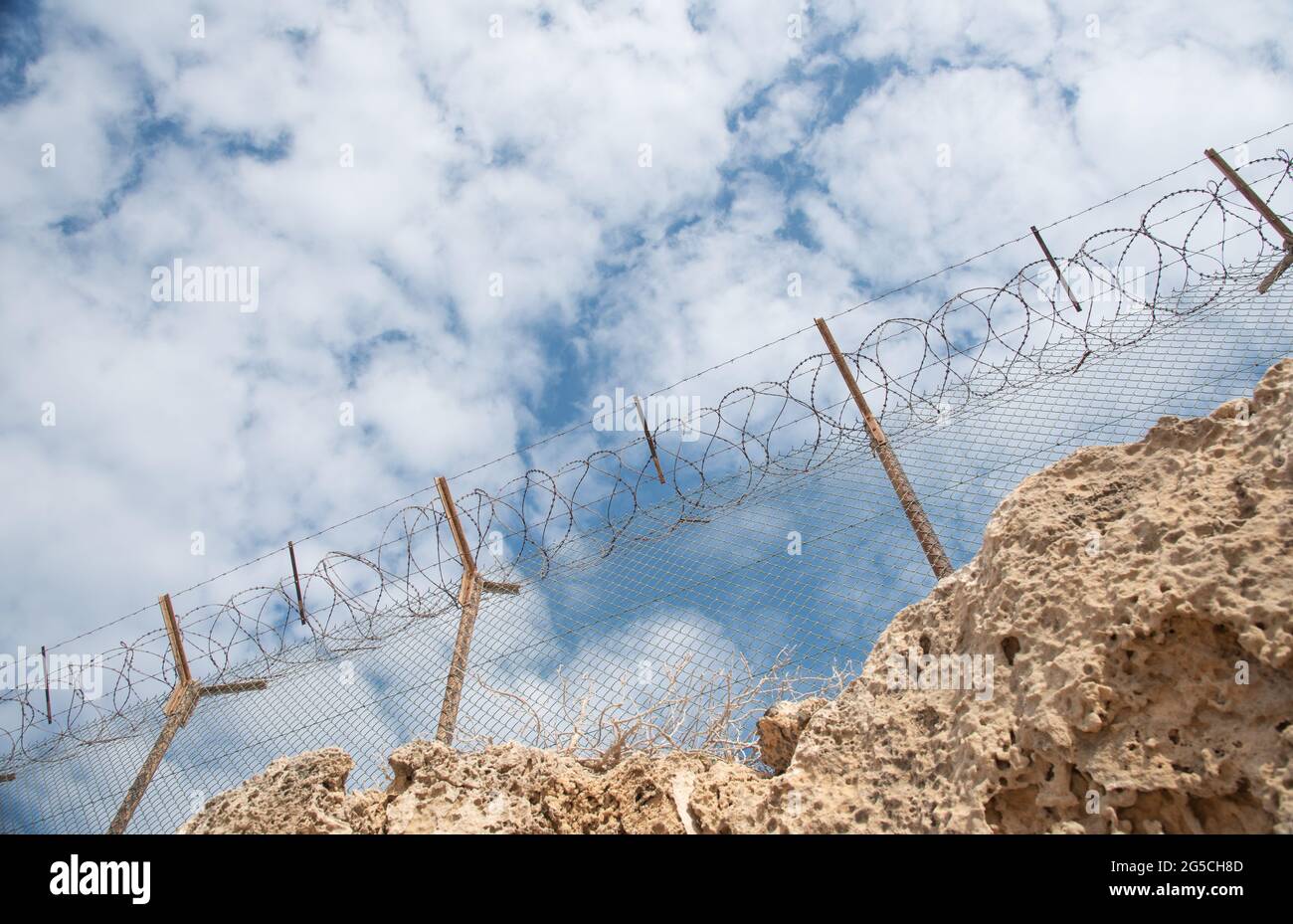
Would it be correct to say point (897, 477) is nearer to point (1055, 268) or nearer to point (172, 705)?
point (1055, 268)

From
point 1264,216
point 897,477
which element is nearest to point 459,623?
point 897,477

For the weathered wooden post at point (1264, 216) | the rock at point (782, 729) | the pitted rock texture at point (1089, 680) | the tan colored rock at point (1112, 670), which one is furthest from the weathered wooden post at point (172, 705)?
the weathered wooden post at point (1264, 216)

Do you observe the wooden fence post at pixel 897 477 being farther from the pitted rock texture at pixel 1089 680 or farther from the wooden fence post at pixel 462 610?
the wooden fence post at pixel 462 610

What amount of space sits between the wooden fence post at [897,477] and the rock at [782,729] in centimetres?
84

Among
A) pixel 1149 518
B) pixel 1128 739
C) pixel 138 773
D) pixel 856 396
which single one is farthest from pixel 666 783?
pixel 138 773

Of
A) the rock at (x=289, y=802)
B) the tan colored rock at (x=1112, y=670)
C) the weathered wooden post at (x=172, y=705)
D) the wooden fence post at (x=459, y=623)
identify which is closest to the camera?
the tan colored rock at (x=1112, y=670)

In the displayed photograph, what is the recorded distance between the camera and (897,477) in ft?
13.7

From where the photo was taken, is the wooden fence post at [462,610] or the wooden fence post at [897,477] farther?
the wooden fence post at [462,610]

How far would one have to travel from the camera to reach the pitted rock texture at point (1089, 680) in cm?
182
